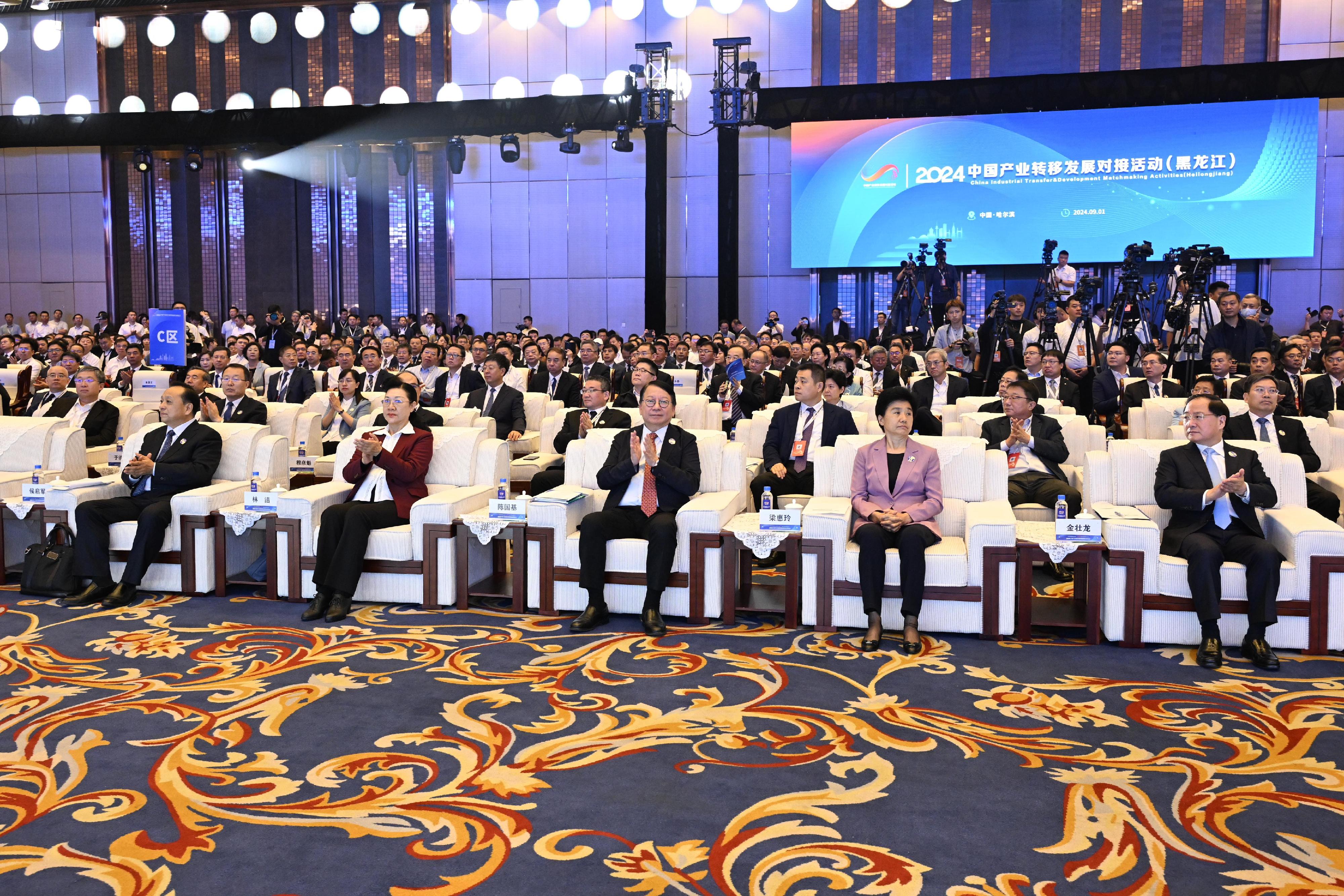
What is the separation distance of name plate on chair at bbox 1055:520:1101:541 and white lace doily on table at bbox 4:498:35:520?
469 centimetres

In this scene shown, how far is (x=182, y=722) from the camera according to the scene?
141 inches

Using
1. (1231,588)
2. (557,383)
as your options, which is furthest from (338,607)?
(557,383)

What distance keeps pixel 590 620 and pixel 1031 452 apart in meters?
2.65

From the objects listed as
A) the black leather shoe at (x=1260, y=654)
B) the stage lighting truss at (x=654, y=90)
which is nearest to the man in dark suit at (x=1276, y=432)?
the black leather shoe at (x=1260, y=654)

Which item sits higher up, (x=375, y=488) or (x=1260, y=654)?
(x=375, y=488)

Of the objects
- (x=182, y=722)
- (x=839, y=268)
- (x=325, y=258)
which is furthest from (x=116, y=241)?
(x=182, y=722)

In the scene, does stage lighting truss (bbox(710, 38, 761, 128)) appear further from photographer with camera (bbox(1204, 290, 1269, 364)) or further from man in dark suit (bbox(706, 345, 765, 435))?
photographer with camera (bbox(1204, 290, 1269, 364))

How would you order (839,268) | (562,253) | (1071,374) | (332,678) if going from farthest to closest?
(562,253)
(839,268)
(1071,374)
(332,678)

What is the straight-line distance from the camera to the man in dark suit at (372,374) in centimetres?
860

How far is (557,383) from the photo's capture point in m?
9.02

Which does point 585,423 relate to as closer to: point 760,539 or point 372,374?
point 760,539

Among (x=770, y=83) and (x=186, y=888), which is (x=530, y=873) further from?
(x=770, y=83)

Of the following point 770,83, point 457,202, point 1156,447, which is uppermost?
point 770,83

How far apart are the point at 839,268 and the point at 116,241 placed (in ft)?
38.4
